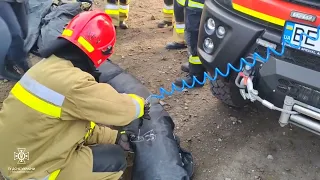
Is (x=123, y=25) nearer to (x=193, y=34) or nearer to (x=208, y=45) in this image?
(x=193, y=34)

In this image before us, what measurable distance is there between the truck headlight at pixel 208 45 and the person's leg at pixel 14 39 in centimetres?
240

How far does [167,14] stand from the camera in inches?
242

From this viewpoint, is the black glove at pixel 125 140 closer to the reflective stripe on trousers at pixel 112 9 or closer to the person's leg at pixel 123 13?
the reflective stripe on trousers at pixel 112 9

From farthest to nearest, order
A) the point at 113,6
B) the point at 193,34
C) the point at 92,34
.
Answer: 1. the point at 113,6
2. the point at 193,34
3. the point at 92,34

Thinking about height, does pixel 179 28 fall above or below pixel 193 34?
below

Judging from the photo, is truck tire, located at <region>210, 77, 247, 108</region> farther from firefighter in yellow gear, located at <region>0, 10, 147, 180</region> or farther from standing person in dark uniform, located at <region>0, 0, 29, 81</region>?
standing person in dark uniform, located at <region>0, 0, 29, 81</region>

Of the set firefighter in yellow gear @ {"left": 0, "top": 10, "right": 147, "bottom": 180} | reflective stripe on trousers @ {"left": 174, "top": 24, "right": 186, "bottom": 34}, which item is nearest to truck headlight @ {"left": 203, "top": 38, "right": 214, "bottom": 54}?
firefighter in yellow gear @ {"left": 0, "top": 10, "right": 147, "bottom": 180}

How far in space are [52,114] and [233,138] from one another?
69.2 inches

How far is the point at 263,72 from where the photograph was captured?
2875 millimetres

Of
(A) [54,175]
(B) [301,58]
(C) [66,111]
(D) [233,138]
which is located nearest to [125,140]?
(A) [54,175]

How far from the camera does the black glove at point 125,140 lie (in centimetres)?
336

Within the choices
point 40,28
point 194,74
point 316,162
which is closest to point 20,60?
point 40,28

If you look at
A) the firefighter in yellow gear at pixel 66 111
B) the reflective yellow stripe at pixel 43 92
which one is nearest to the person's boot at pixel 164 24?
the firefighter in yellow gear at pixel 66 111

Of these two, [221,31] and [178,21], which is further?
[178,21]
